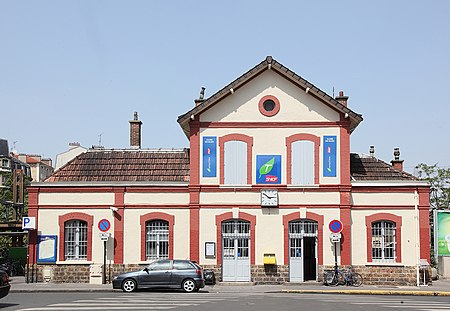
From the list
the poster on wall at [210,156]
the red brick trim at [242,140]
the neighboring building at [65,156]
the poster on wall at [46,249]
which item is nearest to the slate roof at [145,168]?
the poster on wall at [210,156]

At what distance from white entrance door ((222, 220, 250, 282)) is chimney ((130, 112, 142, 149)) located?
8154 millimetres

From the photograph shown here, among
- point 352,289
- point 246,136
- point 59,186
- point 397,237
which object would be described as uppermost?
point 246,136

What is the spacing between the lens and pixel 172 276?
26203mm

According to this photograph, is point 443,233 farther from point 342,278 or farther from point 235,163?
point 235,163

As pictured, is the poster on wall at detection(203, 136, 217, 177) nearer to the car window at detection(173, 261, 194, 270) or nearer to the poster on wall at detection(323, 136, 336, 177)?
the poster on wall at detection(323, 136, 336, 177)

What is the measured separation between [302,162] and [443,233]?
28.1ft

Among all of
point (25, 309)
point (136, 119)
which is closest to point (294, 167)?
point (136, 119)

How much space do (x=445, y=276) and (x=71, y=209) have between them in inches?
791

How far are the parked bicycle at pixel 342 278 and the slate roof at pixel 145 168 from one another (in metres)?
4.55

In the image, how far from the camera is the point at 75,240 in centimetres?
3180

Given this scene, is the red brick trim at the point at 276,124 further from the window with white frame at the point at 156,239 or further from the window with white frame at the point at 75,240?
the window with white frame at the point at 75,240

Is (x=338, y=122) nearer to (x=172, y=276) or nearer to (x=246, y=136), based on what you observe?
(x=246, y=136)

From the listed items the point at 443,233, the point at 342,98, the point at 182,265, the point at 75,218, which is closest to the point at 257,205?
the point at 182,265

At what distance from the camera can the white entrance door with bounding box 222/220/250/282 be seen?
3098 cm
